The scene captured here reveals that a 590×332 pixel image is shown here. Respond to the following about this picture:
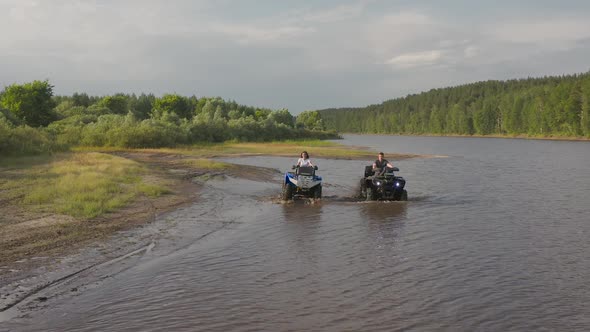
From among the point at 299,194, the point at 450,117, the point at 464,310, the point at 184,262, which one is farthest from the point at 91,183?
the point at 450,117

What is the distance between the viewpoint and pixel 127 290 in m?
9.29

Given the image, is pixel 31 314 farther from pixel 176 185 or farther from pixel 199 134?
pixel 199 134

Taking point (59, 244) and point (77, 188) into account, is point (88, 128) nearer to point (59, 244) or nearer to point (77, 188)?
point (77, 188)

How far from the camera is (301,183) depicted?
66.5ft

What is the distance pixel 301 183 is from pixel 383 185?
3.24m

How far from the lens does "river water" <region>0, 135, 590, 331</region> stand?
7.93 meters

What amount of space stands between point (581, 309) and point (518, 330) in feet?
5.48

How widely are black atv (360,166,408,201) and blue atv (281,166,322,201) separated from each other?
2.07 m

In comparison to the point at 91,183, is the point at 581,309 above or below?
below

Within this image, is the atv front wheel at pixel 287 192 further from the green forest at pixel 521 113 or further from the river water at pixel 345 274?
the green forest at pixel 521 113

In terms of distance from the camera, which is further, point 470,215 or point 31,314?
point 470,215

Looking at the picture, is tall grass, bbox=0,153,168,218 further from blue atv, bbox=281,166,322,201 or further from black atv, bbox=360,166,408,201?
black atv, bbox=360,166,408,201

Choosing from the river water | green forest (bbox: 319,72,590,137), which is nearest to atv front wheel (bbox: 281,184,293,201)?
the river water

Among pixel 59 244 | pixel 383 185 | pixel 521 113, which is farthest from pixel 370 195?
pixel 521 113
